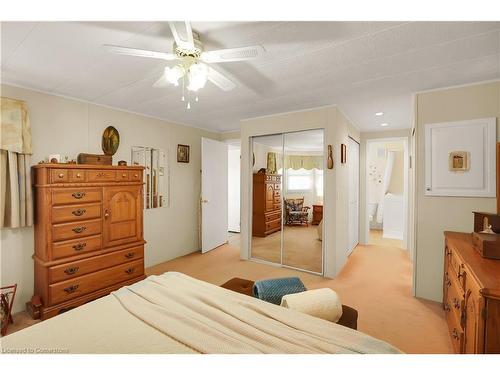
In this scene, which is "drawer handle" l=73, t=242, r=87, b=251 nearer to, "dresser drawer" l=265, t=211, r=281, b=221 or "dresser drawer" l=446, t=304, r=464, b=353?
"dresser drawer" l=265, t=211, r=281, b=221

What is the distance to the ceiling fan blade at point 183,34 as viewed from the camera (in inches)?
47.9

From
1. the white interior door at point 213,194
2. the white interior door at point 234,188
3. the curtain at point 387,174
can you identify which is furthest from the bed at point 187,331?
the curtain at point 387,174

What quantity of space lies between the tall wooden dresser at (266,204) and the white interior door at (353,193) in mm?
1276

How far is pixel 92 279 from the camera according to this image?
2.47 metres

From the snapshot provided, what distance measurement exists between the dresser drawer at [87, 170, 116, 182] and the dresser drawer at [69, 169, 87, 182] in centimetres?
4

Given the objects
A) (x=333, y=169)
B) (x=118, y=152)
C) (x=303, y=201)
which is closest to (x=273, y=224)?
(x=303, y=201)

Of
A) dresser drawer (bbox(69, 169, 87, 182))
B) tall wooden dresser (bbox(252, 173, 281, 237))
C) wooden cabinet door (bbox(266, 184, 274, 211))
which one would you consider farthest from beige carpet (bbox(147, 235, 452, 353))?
dresser drawer (bbox(69, 169, 87, 182))

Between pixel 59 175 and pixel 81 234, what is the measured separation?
629 millimetres

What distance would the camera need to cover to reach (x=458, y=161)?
7.92ft

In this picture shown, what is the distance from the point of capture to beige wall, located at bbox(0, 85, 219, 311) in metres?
2.46

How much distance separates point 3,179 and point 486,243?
396 cm

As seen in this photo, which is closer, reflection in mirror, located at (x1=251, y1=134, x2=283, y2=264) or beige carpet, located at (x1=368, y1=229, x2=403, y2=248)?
reflection in mirror, located at (x1=251, y1=134, x2=283, y2=264)

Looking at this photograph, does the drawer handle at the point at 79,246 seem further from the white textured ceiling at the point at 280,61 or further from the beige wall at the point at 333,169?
the beige wall at the point at 333,169

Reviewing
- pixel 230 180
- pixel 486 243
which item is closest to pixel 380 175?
pixel 230 180
